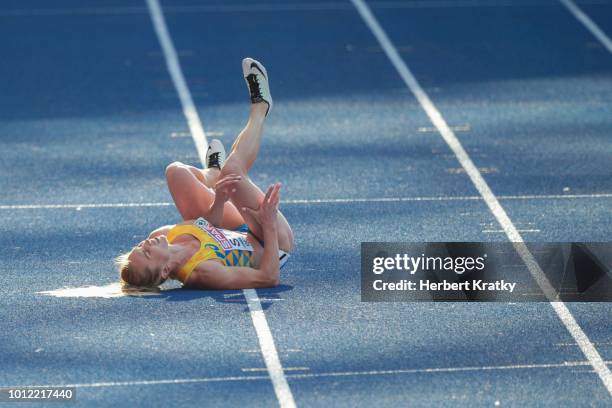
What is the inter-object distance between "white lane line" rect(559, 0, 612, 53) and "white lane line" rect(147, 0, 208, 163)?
2916mm

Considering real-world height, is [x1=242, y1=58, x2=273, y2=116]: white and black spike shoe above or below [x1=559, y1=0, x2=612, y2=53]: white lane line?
below

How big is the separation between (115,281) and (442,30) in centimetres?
457

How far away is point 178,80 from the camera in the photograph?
29.4ft

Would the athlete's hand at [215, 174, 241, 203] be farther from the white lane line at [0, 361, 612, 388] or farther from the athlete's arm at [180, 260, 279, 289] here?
the white lane line at [0, 361, 612, 388]

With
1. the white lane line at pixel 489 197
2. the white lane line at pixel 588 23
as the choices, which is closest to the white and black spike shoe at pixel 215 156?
the white lane line at pixel 489 197

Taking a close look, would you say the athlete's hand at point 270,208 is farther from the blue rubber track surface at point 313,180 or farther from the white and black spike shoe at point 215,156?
the white and black spike shoe at point 215,156

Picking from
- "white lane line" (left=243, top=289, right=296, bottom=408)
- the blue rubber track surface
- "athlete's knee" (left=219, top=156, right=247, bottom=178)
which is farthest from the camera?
"athlete's knee" (left=219, top=156, right=247, bottom=178)

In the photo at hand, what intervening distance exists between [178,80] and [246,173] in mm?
2957

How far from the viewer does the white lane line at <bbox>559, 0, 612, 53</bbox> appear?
382 inches

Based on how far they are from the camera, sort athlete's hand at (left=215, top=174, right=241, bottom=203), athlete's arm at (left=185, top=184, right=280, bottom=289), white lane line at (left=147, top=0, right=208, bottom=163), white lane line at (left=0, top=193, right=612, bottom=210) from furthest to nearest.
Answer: white lane line at (left=147, top=0, right=208, bottom=163) → white lane line at (left=0, top=193, right=612, bottom=210) → athlete's hand at (left=215, top=174, right=241, bottom=203) → athlete's arm at (left=185, top=184, right=280, bottom=289)

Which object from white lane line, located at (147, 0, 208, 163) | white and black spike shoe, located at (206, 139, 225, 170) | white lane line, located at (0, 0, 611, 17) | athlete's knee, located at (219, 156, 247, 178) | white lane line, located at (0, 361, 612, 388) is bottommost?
white lane line, located at (0, 361, 612, 388)

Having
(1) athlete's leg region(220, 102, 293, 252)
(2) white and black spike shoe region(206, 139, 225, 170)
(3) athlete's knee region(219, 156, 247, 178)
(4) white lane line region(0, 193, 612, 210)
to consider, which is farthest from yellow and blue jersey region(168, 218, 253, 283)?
(4) white lane line region(0, 193, 612, 210)

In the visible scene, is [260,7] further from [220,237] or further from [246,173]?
[220,237]

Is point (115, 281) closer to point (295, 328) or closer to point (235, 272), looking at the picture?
point (235, 272)
